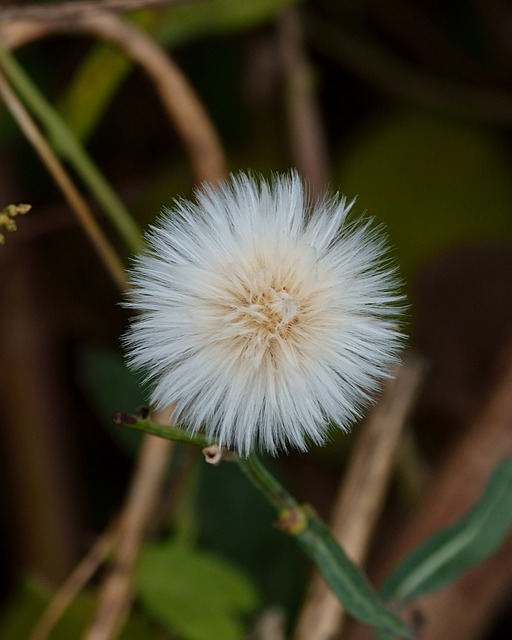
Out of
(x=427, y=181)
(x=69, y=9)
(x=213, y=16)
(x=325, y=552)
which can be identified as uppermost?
(x=213, y=16)

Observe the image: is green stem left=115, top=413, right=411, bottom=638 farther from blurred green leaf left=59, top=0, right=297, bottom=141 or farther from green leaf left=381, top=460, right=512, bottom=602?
blurred green leaf left=59, top=0, right=297, bottom=141

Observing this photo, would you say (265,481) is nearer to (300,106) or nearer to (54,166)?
(54,166)

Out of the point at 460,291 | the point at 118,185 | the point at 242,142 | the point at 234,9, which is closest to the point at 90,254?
the point at 118,185

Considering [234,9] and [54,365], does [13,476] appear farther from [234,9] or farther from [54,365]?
[234,9]

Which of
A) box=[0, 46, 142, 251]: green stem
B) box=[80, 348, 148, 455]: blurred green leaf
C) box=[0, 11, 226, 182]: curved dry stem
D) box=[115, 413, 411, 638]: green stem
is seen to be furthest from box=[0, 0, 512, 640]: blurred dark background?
box=[115, 413, 411, 638]: green stem

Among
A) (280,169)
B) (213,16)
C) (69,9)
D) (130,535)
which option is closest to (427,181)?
(280,169)

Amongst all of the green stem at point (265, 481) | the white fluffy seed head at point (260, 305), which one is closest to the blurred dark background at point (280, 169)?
the green stem at point (265, 481)
